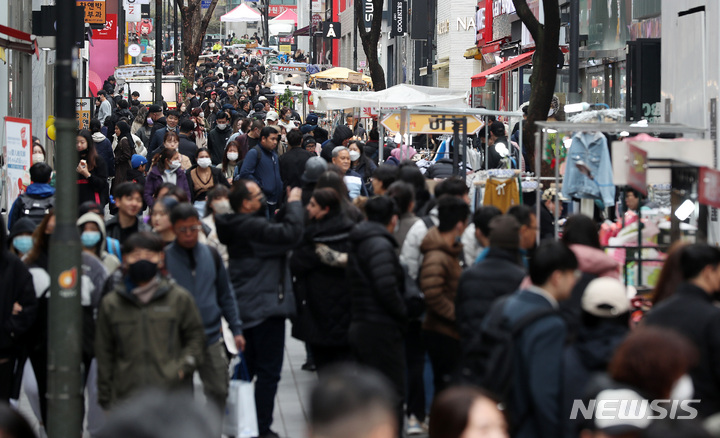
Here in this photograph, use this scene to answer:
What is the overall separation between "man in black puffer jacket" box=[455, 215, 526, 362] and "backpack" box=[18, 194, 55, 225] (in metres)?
5.07

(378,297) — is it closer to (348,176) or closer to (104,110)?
(348,176)

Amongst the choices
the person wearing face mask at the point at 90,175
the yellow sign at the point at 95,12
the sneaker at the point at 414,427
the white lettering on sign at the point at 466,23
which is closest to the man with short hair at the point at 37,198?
the person wearing face mask at the point at 90,175

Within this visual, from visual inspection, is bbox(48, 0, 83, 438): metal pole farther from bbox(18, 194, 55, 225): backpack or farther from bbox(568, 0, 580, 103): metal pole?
bbox(568, 0, 580, 103): metal pole

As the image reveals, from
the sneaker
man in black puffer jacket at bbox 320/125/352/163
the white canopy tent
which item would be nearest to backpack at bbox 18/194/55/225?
the sneaker

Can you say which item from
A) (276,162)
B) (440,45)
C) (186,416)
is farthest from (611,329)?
(440,45)

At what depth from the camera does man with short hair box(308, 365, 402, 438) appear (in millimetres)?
2754

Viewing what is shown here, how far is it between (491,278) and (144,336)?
1.94m

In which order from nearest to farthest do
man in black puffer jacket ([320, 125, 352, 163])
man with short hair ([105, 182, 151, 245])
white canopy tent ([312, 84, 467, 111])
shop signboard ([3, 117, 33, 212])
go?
man with short hair ([105, 182, 151, 245]) → shop signboard ([3, 117, 33, 212]) → man in black puffer jacket ([320, 125, 352, 163]) → white canopy tent ([312, 84, 467, 111])

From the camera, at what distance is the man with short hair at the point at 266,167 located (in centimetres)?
1338

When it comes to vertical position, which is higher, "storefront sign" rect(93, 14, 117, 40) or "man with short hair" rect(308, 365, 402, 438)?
"storefront sign" rect(93, 14, 117, 40)

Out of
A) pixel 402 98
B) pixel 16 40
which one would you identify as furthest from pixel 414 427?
pixel 16 40

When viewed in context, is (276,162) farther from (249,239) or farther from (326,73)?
(326,73)

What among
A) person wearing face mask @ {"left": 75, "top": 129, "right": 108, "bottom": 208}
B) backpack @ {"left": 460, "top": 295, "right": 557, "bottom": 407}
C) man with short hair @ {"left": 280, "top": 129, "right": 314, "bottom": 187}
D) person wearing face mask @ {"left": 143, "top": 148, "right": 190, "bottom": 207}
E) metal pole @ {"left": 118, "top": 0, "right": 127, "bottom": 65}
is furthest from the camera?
metal pole @ {"left": 118, "top": 0, "right": 127, "bottom": 65}

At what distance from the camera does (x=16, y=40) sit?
62.6 ft
